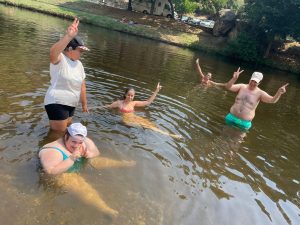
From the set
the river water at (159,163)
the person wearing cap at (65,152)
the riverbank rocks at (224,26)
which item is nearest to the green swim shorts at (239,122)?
the river water at (159,163)

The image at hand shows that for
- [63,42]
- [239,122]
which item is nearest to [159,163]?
[63,42]

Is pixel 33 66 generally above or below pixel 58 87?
below

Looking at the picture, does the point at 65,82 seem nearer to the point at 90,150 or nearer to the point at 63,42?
the point at 63,42

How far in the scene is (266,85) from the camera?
86.6 feet

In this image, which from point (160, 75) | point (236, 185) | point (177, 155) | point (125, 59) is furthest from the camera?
point (125, 59)

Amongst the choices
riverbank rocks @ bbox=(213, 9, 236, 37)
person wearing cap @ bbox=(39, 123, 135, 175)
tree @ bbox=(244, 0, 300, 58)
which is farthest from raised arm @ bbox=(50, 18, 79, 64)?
riverbank rocks @ bbox=(213, 9, 236, 37)

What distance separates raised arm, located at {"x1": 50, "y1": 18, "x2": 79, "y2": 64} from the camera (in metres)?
6.29

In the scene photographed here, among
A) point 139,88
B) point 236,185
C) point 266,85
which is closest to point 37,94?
point 139,88

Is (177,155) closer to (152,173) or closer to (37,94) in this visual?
(152,173)

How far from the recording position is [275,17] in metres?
39.8

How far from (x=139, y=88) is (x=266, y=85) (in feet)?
45.1

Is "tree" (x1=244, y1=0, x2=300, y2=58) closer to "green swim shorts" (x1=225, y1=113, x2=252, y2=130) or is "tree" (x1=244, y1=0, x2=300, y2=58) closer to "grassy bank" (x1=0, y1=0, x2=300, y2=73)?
"grassy bank" (x1=0, y1=0, x2=300, y2=73)

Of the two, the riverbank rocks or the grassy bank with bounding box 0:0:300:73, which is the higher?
the riverbank rocks

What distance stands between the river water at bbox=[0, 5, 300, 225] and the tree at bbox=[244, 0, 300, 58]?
2689 centimetres
